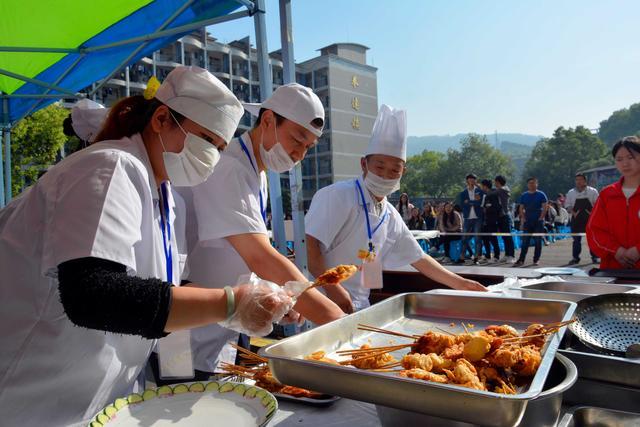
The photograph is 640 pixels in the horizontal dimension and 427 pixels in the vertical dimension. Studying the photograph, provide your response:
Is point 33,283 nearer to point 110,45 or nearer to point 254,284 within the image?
point 254,284

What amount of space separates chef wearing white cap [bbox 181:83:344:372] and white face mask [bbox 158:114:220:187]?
0.30 metres

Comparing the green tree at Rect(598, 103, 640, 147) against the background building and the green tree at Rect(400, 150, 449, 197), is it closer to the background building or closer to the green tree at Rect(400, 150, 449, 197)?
the green tree at Rect(400, 150, 449, 197)

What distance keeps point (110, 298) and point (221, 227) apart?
34.4 inches

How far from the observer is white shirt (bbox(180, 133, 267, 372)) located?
1.85 metres

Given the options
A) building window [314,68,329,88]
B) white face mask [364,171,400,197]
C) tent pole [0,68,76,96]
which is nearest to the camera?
white face mask [364,171,400,197]

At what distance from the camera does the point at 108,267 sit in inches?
40.4

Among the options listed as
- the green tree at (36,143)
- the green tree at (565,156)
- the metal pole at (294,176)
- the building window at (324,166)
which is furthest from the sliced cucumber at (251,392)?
the green tree at (565,156)

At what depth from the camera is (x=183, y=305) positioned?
3.49 ft

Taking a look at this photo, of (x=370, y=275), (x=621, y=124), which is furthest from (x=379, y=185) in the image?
(x=621, y=124)

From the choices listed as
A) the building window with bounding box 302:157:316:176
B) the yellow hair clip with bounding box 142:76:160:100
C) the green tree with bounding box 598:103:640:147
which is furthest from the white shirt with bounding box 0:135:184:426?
the green tree with bounding box 598:103:640:147

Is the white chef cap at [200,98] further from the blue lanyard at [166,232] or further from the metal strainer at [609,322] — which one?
the metal strainer at [609,322]

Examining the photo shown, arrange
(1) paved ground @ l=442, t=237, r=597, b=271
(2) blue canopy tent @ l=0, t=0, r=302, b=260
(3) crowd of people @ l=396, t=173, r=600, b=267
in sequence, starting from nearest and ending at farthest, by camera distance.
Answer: (2) blue canopy tent @ l=0, t=0, r=302, b=260 < (3) crowd of people @ l=396, t=173, r=600, b=267 < (1) paved ground @ l=442, t=237, r=597, b=271

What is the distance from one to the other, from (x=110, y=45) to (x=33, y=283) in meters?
4.01

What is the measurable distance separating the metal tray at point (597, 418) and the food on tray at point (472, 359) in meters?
0.11
